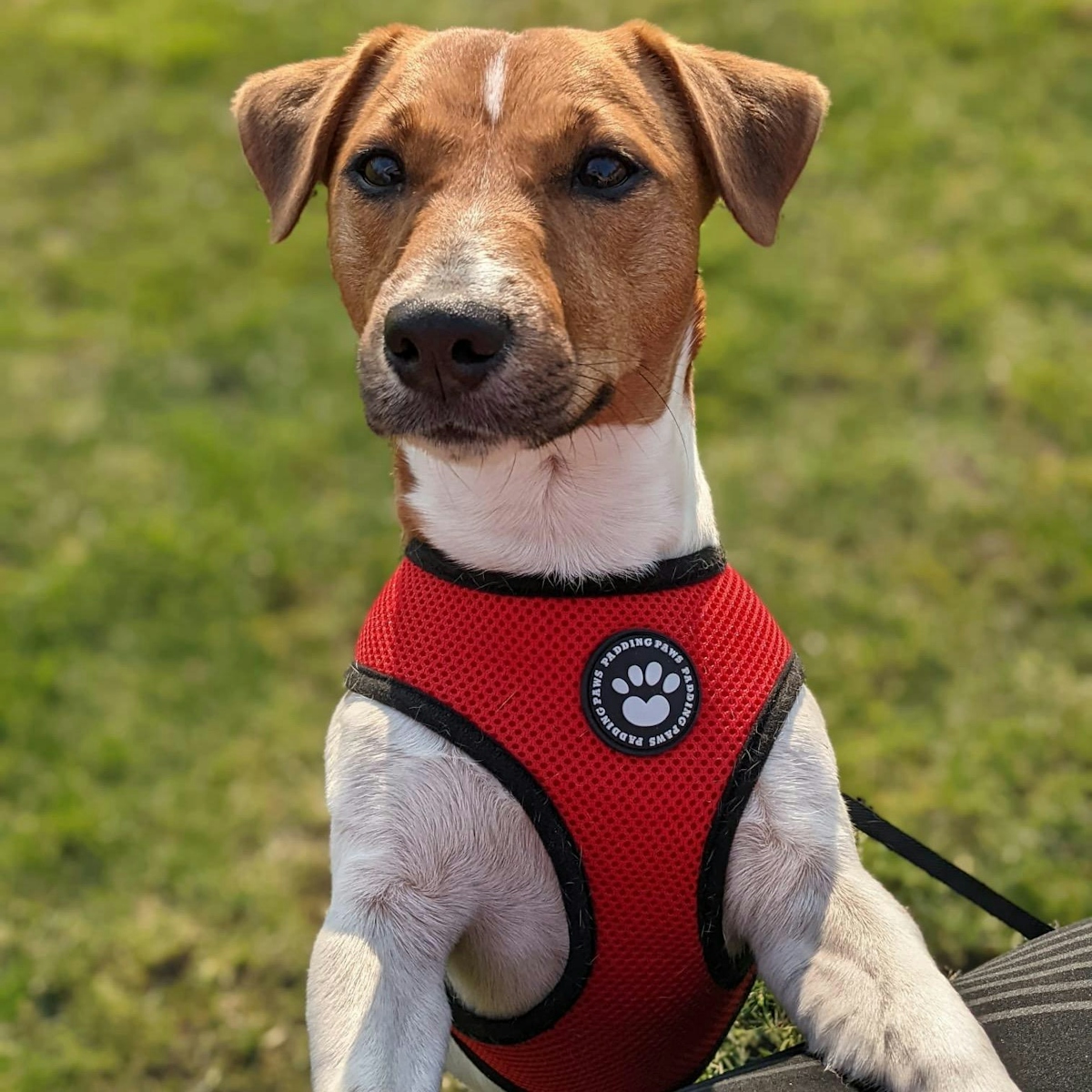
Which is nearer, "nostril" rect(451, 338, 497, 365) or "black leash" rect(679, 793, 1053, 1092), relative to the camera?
"nostril" rect(451, 338, 497, 365)

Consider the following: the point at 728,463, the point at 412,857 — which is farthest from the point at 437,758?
the point at 728,463

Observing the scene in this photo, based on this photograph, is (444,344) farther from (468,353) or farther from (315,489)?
(315,489)

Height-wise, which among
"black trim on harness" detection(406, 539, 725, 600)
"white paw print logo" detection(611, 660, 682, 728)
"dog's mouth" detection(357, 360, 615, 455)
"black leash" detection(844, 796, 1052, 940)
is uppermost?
"dog's mouth" detection(357, 360, 615, 455)

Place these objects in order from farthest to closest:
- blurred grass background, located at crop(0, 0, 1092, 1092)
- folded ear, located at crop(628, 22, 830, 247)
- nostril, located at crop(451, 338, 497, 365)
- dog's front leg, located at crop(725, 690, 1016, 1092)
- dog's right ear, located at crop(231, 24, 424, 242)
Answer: blurred grass background, located at crop(0, 0, 1092, 1092)
dog's right ear, located at crop(231, 24, 424, 242)
folded ear, located at crop(628, 22, 830, 247)
nostril, located at crop(451, 338, 497, 365)
dog's front leg, located at crop(725, 690, 1016, 1092)

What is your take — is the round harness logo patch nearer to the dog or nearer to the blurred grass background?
the dog

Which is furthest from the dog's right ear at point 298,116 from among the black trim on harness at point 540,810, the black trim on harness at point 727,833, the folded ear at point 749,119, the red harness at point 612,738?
the black trim on harness at point 727,833

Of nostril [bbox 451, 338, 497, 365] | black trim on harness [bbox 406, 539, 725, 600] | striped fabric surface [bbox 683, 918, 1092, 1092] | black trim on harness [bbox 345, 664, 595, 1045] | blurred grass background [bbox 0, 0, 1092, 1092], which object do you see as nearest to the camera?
→ striped fabric surface [bbox 683, 918, 1092, 1092]

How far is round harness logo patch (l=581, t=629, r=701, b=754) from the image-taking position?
2.63 meters

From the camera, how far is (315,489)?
6281 mm

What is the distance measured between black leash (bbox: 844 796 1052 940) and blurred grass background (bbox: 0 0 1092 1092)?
59 cm

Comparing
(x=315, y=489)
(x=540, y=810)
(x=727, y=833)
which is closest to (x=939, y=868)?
(x=727, y=833)

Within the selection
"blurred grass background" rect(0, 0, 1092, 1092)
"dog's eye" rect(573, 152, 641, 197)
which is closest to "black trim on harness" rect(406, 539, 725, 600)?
"dog's eye" rect(573, 152, 641, 197)

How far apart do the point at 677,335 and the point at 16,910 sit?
10.9 feet

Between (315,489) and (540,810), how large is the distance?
3966 millimetres
